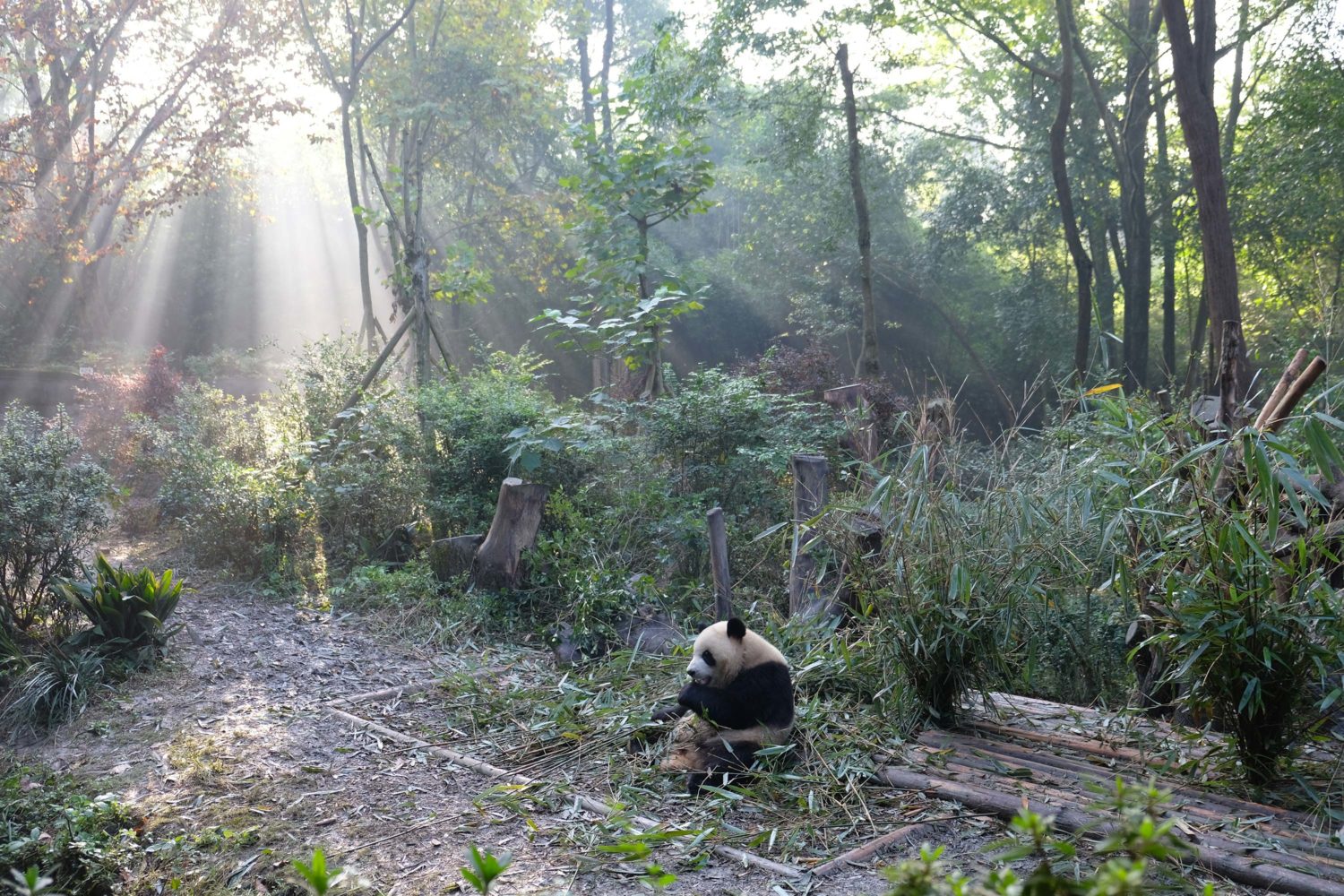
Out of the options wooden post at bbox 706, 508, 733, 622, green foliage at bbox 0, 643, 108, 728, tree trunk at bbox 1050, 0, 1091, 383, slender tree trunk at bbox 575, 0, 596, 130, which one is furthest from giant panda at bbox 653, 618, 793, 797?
slender tree trunk at bbox 575, 0, 596, 130

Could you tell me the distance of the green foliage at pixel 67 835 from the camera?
311cm

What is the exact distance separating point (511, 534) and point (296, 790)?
3007mm

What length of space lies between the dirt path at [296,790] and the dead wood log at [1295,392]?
7.08 ft

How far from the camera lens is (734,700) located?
3.65 m

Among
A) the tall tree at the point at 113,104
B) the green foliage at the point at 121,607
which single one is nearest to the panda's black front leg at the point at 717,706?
the green foliage at the point at 121,607

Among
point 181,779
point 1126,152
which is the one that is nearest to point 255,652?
point 181,779

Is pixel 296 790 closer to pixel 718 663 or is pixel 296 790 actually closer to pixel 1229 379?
pixel 718 663

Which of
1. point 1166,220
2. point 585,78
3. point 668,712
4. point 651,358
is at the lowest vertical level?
point 668,712

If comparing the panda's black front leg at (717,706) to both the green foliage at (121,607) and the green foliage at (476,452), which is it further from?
the green foliage at (476,452)

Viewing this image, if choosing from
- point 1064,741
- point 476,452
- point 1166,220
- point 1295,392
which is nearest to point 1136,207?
point 1166,220

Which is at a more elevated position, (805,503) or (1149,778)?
(805,503)

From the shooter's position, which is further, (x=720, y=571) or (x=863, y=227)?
(x=863, y=227)

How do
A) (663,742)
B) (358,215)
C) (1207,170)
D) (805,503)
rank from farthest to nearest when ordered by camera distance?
(358,215)
(1207,170)
(805,503)
(663,742)

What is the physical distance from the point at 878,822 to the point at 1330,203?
13.1 meters
